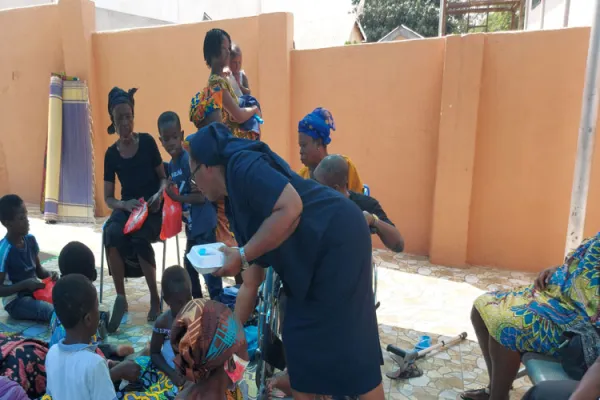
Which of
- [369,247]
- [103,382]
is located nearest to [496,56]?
[369,247]

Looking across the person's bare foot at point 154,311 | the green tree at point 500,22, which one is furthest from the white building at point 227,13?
the person's bare foot at point 154,311

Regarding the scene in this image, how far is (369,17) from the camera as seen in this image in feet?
75.7

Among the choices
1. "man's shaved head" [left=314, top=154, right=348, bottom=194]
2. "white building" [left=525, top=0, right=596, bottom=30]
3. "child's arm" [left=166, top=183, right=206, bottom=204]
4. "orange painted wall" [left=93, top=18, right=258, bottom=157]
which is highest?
"white building" [left=525, top=0, right=596, bottom=30]

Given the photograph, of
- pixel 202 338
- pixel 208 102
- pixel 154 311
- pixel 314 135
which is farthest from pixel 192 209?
pixel 202 338

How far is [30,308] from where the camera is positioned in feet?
11.1

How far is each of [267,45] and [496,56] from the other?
8.04 feet

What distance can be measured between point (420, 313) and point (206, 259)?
2665mm

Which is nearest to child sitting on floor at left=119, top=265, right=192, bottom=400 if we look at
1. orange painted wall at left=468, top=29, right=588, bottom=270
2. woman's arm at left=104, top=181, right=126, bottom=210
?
woman's arm at left=104, top=181, right=126, bottom=210

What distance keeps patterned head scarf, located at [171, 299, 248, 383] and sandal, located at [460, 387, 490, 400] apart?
1702mm

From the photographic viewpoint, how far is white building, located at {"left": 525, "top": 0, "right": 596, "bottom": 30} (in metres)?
4.97

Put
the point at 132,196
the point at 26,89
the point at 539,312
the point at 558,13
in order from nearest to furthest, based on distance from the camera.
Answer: the point at 539,312 < the point at 132,196 < the point at 26,89 < the point at 558,13

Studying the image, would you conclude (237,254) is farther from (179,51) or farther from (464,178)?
(179,51)

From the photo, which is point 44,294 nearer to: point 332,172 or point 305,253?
point 332,172

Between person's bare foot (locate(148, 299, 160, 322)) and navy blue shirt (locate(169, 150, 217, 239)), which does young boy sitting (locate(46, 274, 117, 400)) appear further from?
person's bare foot (locate(148, 299, 160, 322))
